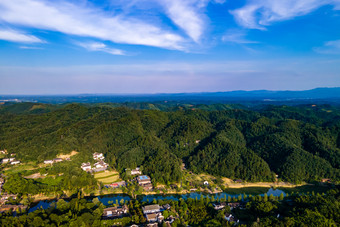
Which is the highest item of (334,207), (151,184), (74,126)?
(74,126)

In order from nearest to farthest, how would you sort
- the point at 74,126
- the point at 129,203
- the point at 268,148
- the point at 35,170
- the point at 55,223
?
the point at 55,223 < the point at 129,203 < the point at 35,170 < the point at 268,148 < the point at 74,126

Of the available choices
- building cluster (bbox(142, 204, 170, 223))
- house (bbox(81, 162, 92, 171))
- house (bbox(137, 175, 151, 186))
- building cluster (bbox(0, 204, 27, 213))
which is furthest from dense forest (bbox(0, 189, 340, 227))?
house (bbox(81, 162, 92, 171))

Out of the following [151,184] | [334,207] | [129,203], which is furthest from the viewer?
[151,184]

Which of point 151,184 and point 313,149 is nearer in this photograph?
point 151,184

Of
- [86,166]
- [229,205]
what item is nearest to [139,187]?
[86,166]

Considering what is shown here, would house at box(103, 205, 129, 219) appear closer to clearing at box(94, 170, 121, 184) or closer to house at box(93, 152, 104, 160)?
clearing at box(94, 170, 121, 184)

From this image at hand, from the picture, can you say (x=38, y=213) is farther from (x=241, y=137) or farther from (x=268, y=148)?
(x=241, y=137)

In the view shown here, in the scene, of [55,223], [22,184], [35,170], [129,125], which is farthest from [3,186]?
[129,125]
